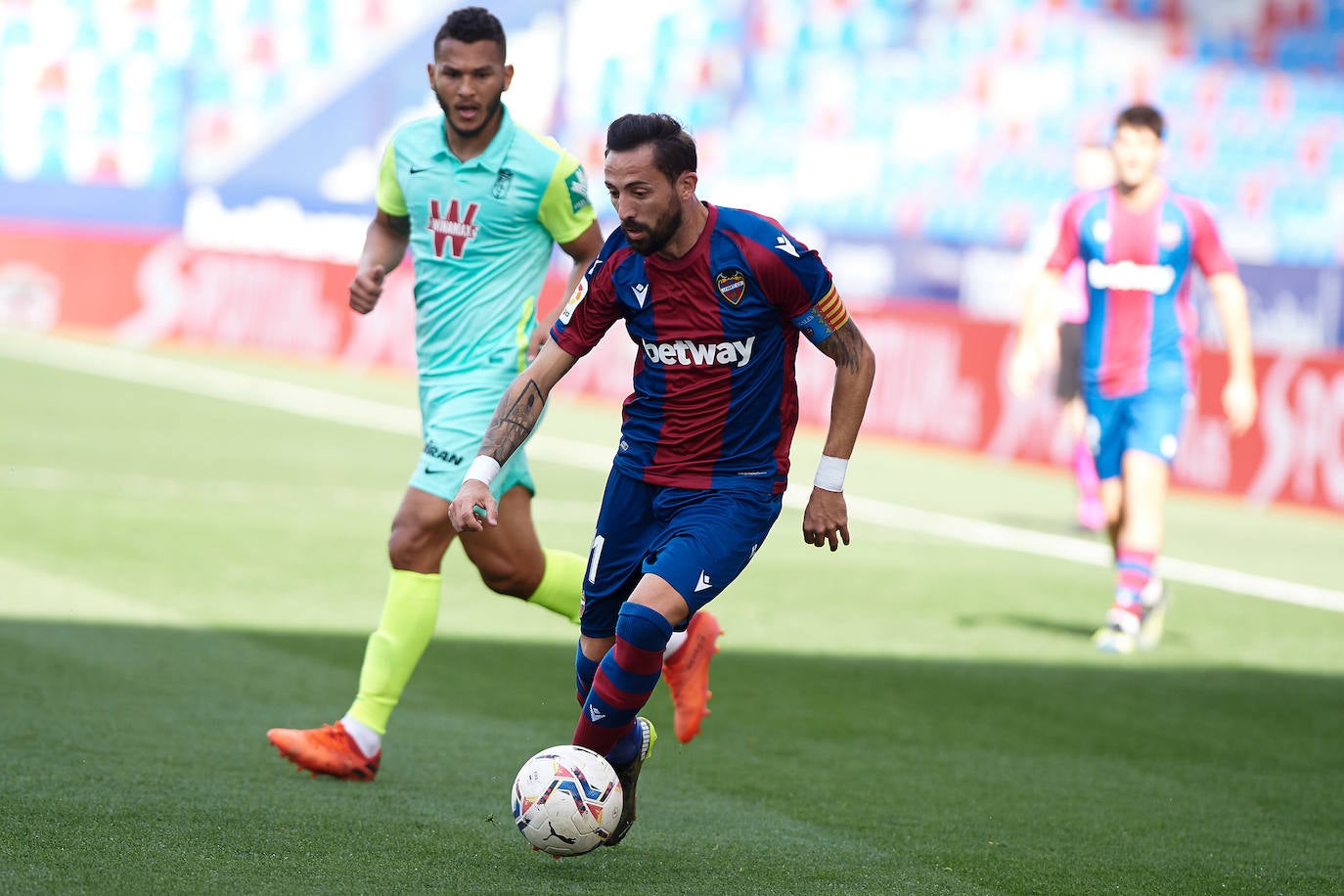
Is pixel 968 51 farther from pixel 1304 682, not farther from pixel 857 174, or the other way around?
pixel 1304 682

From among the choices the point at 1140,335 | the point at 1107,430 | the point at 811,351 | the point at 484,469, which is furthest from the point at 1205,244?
the point at 811,351

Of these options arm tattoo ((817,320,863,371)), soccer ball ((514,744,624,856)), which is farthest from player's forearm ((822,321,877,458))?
soccer ball ((514,744,624,856))

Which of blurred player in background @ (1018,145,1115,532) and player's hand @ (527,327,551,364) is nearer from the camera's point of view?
player's hand @ (527,327,551,364)

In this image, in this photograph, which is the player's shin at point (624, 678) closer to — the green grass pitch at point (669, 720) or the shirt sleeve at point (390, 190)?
the green grass pitch at point (669, 720)

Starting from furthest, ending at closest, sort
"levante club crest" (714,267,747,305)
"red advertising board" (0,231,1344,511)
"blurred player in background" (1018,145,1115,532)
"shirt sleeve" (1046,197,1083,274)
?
"red advertising board" (0,231,1344,511) < "blurred player in background" (1018,145,1115,532) < "shirt sleeve" (1046,197,1083,274) < "levante club crest" (714,267,747,305)

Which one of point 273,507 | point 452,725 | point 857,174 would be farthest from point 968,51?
point 452,725

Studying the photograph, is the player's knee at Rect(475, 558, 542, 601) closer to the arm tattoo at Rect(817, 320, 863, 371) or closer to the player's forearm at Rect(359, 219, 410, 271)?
the player's forearm at Rect(359, 219, 410, 271)

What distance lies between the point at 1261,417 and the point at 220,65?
80.3ft

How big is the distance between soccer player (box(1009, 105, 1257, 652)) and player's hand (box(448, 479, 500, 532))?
195 inches

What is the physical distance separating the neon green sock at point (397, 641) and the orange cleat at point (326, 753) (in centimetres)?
14

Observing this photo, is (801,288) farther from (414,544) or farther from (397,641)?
(397,641)

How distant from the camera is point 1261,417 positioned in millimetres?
16281

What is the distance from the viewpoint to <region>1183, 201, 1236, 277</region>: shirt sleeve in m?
8.86

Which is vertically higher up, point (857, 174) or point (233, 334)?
point (857, 174)
